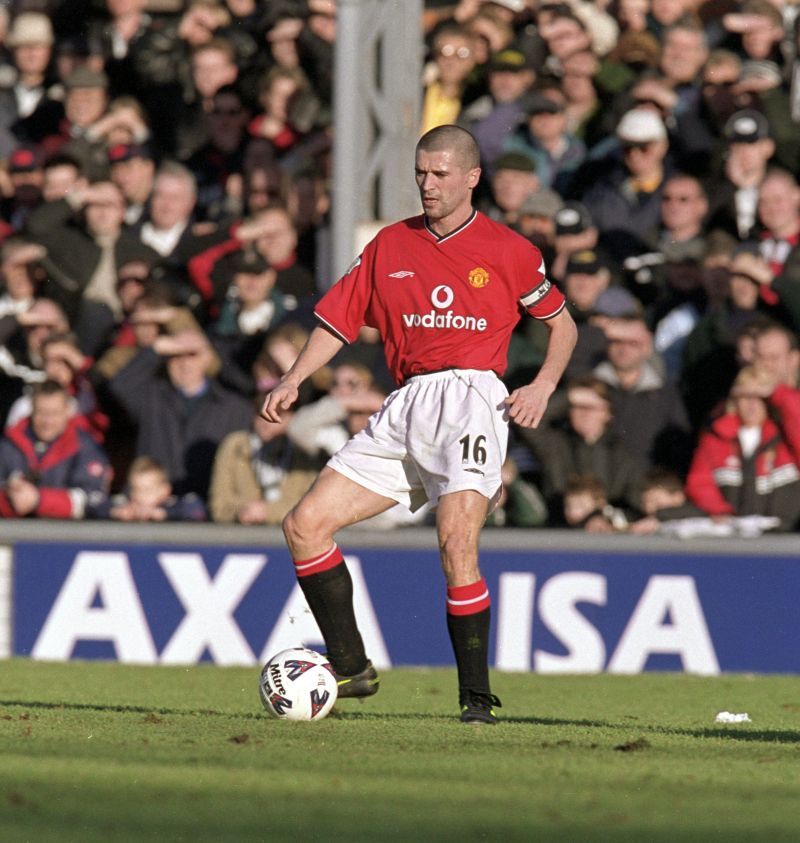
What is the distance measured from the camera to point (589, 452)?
1172cm

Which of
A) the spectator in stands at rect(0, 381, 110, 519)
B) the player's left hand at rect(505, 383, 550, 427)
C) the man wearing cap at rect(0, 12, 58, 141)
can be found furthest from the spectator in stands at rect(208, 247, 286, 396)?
the player's left hand at rect(505, 383, 550, 427)

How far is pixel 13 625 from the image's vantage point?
11.9 meters

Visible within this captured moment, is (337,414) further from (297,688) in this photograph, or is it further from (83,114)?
(297,688)

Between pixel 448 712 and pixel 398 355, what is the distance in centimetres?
183

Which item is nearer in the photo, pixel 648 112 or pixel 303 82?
pixel 648 112

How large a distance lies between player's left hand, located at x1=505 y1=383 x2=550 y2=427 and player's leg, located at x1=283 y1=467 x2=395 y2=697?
2.22 ft

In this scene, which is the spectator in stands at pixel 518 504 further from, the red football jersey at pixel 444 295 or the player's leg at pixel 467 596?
the player's leg at pixel 467 596

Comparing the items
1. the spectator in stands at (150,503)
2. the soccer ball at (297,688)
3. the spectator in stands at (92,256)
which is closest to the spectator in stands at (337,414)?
the spectator in stands at (150,503)

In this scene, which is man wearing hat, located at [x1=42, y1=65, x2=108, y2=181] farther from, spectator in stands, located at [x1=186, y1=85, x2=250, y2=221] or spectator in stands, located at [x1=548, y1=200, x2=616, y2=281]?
spectator in stands, located at [x1=548, y1=200, x2=616, y2=281]

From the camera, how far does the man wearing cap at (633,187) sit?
1277 cm

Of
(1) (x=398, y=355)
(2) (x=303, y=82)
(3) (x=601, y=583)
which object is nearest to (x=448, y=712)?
(1) (x=398, y=355)

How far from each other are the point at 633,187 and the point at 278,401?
6.11 m

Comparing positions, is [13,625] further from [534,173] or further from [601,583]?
[534,173]

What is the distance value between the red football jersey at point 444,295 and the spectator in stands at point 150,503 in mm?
4541
